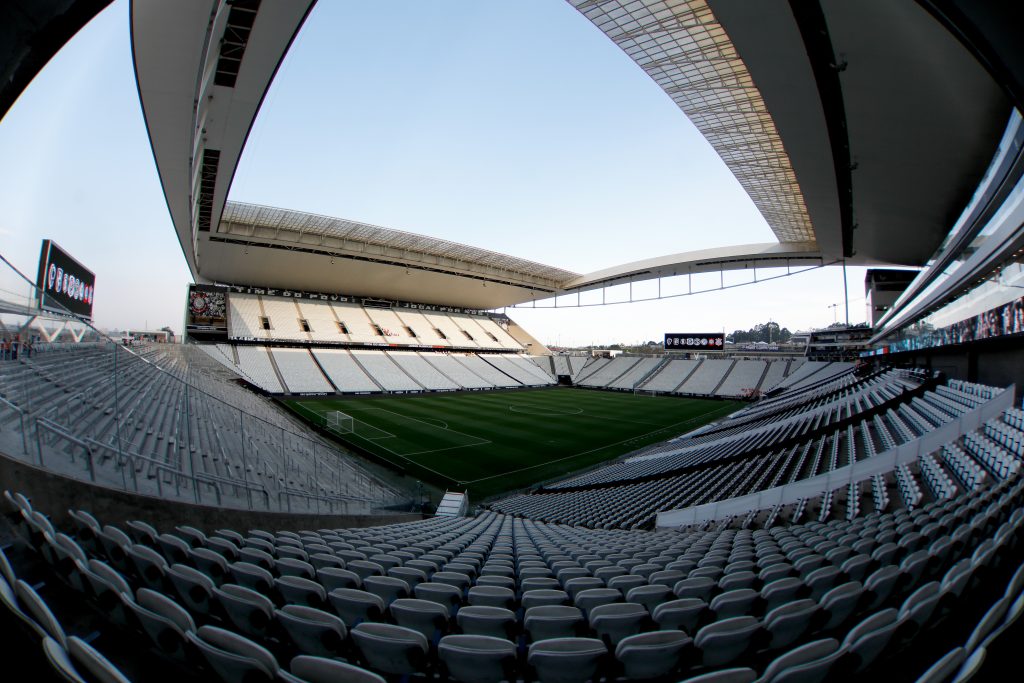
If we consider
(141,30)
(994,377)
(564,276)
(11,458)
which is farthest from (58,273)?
(994,377)

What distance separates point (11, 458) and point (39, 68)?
11.6ft

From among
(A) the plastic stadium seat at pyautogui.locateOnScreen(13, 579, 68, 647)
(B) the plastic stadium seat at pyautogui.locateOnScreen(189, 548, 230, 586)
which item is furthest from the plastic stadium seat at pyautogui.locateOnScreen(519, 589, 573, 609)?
(A) the plastic stadium seat at pyautogui.locateOnScreen(13, 579, 68, 647)

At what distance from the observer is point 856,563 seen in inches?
138

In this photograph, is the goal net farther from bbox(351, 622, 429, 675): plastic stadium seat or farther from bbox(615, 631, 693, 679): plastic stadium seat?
bbox(615, 631, 693, 679): plastic stadium seat

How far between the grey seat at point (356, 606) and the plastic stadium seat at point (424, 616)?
0.14 meters

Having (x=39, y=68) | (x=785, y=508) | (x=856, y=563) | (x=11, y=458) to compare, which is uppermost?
(x=39, y=68)

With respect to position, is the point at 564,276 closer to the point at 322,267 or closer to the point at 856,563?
the point at 322,267

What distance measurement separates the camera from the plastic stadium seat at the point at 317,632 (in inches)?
89.5

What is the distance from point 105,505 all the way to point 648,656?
537 cm

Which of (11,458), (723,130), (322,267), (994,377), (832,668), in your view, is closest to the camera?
(832,668)

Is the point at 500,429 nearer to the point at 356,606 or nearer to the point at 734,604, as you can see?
the point at 734,604

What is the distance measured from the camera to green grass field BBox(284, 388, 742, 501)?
693 inches

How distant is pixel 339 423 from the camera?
23297 millimetres

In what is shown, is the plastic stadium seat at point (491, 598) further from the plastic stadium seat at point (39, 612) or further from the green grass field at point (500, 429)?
the green grass field at point (500, 429)
